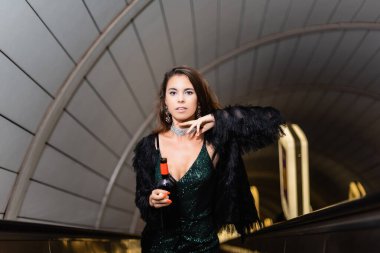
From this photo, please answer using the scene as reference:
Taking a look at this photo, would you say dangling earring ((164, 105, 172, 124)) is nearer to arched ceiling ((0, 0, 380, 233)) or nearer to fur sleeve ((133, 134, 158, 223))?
fur sleeve ((133, 134, 158, 223))

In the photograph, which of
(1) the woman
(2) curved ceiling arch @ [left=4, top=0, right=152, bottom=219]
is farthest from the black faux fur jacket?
(2) curved ceiling arch @ [left=4, top=0, right=152, bottom=219]

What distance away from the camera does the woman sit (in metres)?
2.38

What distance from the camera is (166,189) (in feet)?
7.47

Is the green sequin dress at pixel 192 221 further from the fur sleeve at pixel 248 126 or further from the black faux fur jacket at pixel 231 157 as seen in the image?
the fur sleeve at pixel 248 126

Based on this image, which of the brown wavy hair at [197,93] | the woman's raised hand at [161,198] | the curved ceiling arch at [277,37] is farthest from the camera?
the curved ceiling arch at [277,37]

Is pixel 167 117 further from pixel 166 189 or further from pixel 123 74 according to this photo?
pixel 123 74

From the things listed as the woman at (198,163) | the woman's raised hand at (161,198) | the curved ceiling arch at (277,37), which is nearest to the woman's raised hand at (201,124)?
the woman at (198,163)

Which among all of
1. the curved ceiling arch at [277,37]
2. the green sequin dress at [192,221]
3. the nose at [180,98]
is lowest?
the green sequin dress at [192,221]

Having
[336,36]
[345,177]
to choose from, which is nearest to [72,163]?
[336,36]

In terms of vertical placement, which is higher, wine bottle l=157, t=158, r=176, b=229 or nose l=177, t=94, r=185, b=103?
nose l=177, t=94, r=185, b=103

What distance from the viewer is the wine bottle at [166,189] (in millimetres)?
2239

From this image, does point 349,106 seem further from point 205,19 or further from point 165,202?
point 165,202

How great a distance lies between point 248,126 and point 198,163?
35cm

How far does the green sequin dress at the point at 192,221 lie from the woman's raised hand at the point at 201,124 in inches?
5.9
